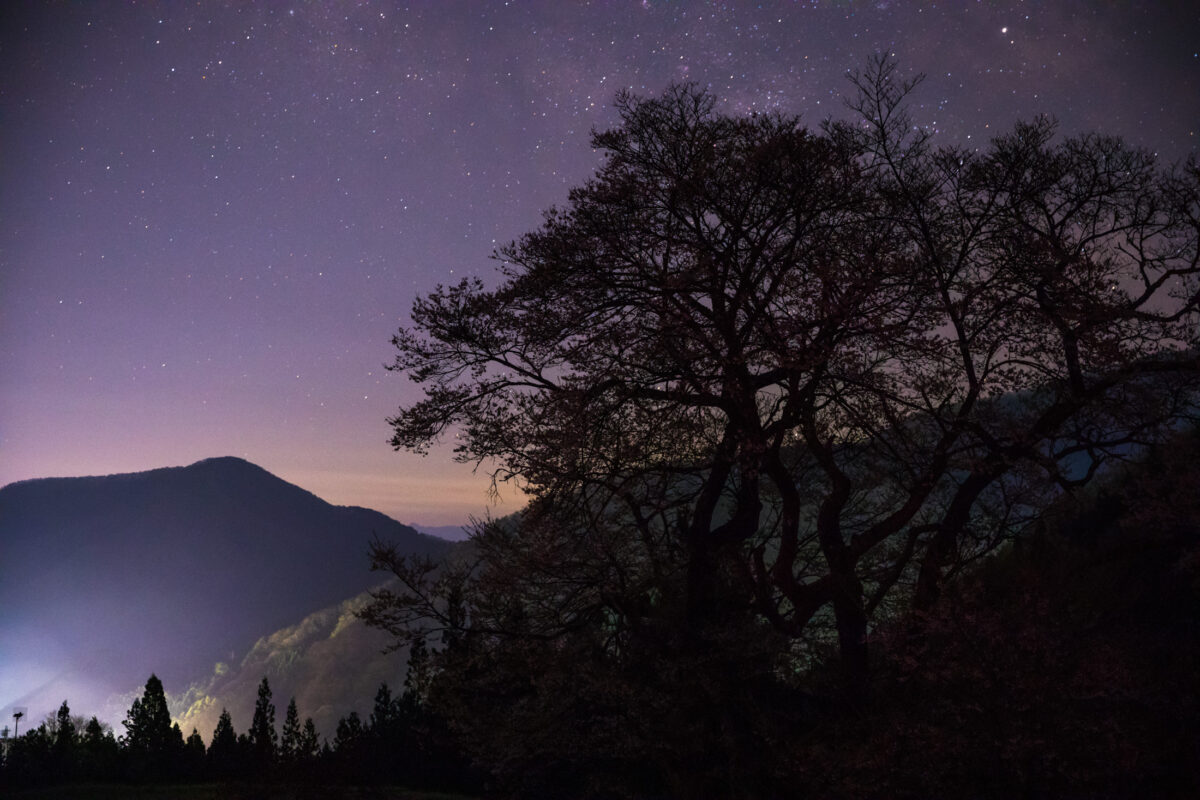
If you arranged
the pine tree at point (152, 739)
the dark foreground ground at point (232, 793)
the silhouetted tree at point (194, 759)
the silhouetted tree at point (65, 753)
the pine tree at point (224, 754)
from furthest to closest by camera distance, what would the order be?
the silhouetted tree at point (65, 753) → the pine tree at point (152, 739) → the pine tree at point (224, 754) → the silhouetted tree at point (194, 759) → the dark foreground ground at point (232, 793)

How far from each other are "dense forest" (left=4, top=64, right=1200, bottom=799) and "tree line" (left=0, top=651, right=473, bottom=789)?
13.6m

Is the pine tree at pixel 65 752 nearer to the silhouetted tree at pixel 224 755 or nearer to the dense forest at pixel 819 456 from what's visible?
the silhouetted tree at pixel 224 755

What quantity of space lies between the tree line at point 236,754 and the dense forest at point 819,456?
44.5ft

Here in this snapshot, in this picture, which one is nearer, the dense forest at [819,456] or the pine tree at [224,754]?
the dense forest at [819,456]

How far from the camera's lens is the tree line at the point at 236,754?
87.6ft

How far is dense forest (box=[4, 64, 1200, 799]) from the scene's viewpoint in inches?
379

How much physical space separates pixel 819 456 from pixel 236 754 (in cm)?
3703

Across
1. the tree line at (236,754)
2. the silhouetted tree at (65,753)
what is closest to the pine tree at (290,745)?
the tree line at (236,754)

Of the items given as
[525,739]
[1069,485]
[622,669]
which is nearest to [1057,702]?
[1069,485]

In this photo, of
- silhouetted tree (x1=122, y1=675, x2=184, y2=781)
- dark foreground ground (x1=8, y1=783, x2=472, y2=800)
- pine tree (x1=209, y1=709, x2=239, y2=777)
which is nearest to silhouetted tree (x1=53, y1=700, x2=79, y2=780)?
silhouetted tree (x1=122, y1=675, x2=184, y2=781)

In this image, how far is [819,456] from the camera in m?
12.5

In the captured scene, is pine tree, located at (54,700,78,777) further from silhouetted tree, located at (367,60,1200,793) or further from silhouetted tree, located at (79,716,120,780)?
silhouetted tree, located at (367,60,1200,793)

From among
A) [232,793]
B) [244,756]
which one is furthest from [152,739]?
[232,793]

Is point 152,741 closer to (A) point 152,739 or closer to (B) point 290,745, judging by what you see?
(A) point 152,739
